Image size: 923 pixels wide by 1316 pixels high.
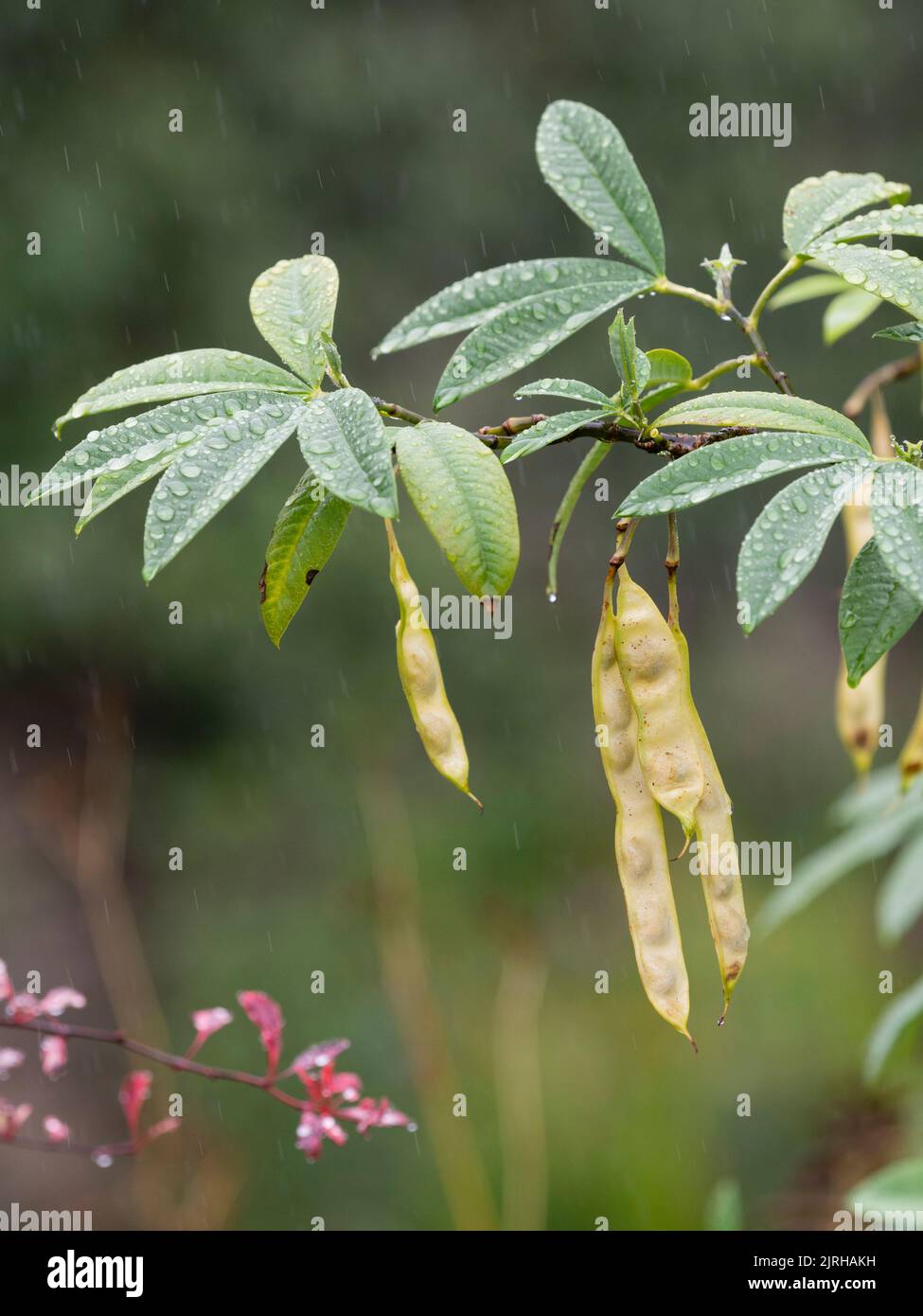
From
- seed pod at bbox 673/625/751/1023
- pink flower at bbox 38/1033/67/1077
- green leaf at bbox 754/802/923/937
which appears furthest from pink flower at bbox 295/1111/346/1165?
green leaf at bbox 754/802/923/937

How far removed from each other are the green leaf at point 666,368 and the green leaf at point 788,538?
0.19 metres

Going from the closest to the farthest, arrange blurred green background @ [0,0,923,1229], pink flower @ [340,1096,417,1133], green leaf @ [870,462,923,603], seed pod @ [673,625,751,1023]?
green leaf @ [870,462,923,603], seed pod @ [673,625,751,1023], pink flower @ [340,1096,417,1133], blurred green background @ [0,0,923,1229]

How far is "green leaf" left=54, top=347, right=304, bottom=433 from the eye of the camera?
2.80 ft

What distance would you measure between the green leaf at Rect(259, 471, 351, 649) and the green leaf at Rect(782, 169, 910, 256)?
42 centimetres

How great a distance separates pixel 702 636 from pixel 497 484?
4300 mm

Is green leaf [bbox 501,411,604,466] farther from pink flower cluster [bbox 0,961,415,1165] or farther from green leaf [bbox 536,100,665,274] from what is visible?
pink flower cluster [bbox 0,961,415,1165]

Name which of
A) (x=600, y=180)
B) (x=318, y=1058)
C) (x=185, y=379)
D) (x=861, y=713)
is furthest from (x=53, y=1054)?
(x=861, y=713)

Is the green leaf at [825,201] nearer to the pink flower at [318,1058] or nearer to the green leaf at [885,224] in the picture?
the green leaf at [885,224]

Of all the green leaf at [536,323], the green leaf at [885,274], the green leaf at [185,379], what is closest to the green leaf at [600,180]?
the green leaf at [536,323]

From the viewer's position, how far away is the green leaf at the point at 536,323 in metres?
0.82

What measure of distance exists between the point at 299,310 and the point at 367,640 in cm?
347

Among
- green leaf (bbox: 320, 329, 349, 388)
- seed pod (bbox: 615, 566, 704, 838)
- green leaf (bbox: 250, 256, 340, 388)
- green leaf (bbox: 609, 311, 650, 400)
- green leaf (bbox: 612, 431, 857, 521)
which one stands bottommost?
seed pod (bbox: 615, 566, 704, 838)

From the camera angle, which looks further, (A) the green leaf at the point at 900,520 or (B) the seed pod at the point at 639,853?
(B) the seed pod at the point at 639,853
